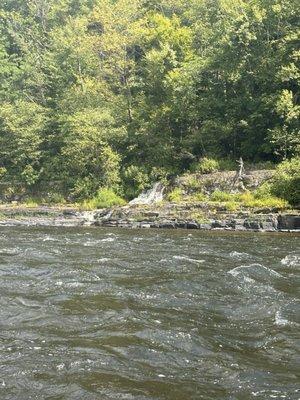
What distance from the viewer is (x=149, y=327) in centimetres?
766

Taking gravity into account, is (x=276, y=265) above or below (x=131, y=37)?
below

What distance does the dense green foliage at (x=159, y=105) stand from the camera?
3744 cm

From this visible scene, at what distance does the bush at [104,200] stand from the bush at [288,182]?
1234 centimetres

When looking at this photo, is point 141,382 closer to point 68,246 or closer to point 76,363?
point 76,363

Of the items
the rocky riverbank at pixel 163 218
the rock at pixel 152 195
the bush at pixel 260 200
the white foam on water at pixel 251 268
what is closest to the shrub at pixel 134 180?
the rock at pixel 152 195

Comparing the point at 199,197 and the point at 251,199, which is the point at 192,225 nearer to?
the point at 251,199

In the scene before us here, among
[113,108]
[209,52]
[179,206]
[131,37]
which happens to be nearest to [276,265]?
[179,206]

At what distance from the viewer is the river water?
5527mm

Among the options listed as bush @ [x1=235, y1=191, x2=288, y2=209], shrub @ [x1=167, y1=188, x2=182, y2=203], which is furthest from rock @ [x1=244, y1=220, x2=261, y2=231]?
shrub @ [x1=167, y1=188, x2=182, y2=203]

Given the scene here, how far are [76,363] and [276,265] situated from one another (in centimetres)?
890

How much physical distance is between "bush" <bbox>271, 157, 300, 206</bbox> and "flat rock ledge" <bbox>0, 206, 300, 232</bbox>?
290cm

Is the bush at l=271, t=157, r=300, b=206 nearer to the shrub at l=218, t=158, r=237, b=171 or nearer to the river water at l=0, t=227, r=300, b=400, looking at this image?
the shrub at l=218, t=158, r=237, b=171

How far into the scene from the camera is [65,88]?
53469mm

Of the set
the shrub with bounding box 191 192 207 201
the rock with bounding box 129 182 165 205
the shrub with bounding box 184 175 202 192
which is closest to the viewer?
the shrub with bounding box 191 192 207 201
